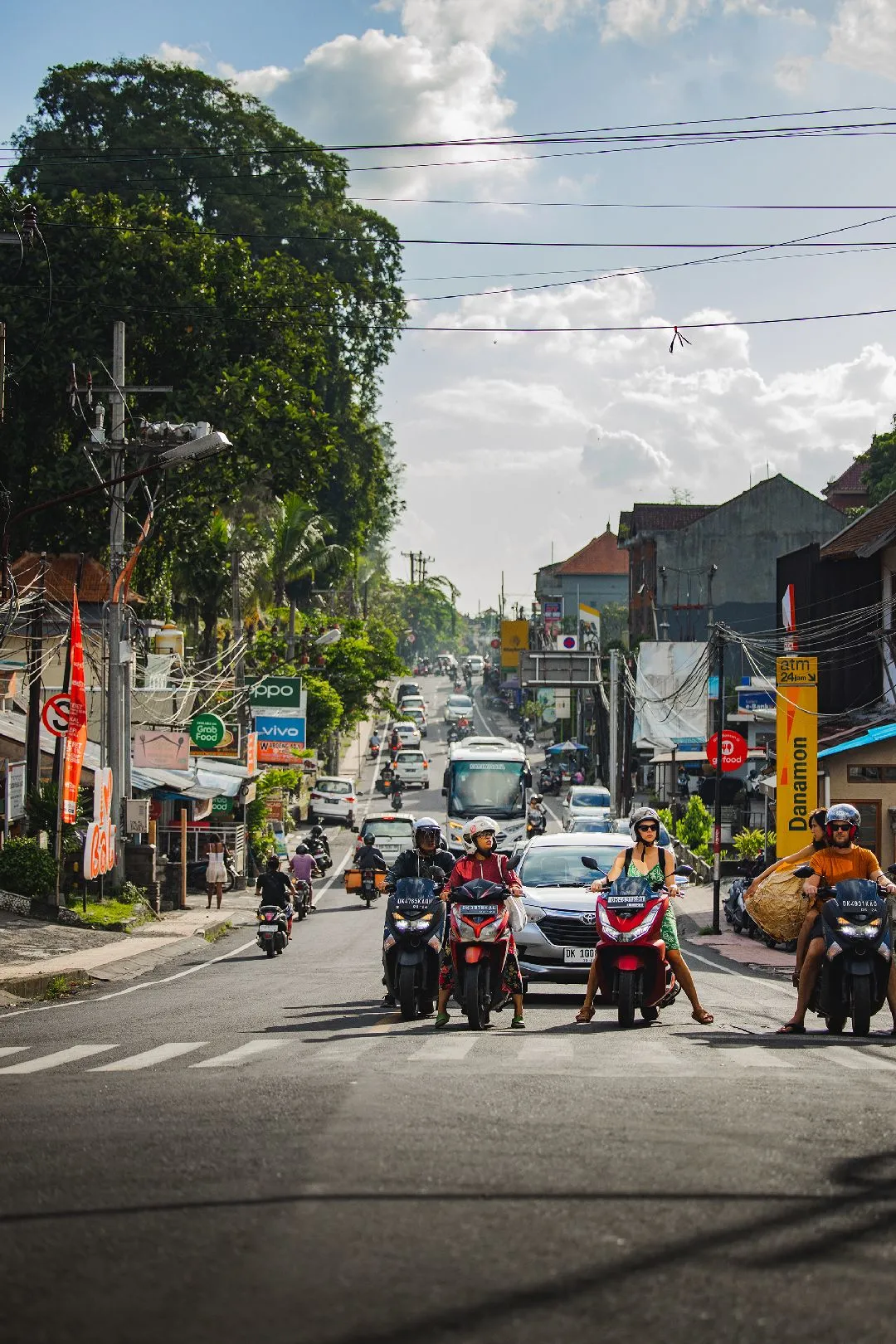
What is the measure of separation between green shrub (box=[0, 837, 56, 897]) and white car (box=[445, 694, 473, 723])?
3319 inches

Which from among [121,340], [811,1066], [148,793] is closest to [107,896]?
[148,793]

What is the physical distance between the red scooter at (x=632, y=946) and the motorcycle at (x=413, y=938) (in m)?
1.49

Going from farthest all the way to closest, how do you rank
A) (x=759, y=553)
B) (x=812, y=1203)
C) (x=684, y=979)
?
(x=759, y=553), (x=684, y=979), (x=812, y=1203)

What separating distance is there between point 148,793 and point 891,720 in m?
18.4

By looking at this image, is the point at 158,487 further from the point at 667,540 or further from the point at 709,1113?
the point at 667,540

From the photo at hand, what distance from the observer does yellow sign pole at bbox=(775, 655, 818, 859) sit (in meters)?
33.2

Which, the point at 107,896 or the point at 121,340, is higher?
the point at 121,340

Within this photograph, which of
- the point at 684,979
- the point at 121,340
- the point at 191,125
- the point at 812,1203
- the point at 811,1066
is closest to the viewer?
the point at 812,1203

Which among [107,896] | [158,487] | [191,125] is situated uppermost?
[191,125]

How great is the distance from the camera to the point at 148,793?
127 feet

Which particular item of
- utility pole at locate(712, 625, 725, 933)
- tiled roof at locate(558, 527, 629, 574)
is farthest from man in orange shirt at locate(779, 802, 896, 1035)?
tiled roof at locate(558, 527, 629, 574)

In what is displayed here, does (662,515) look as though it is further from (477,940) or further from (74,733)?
(477,940)

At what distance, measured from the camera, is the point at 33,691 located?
3139cm

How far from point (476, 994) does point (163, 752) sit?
24034mm
